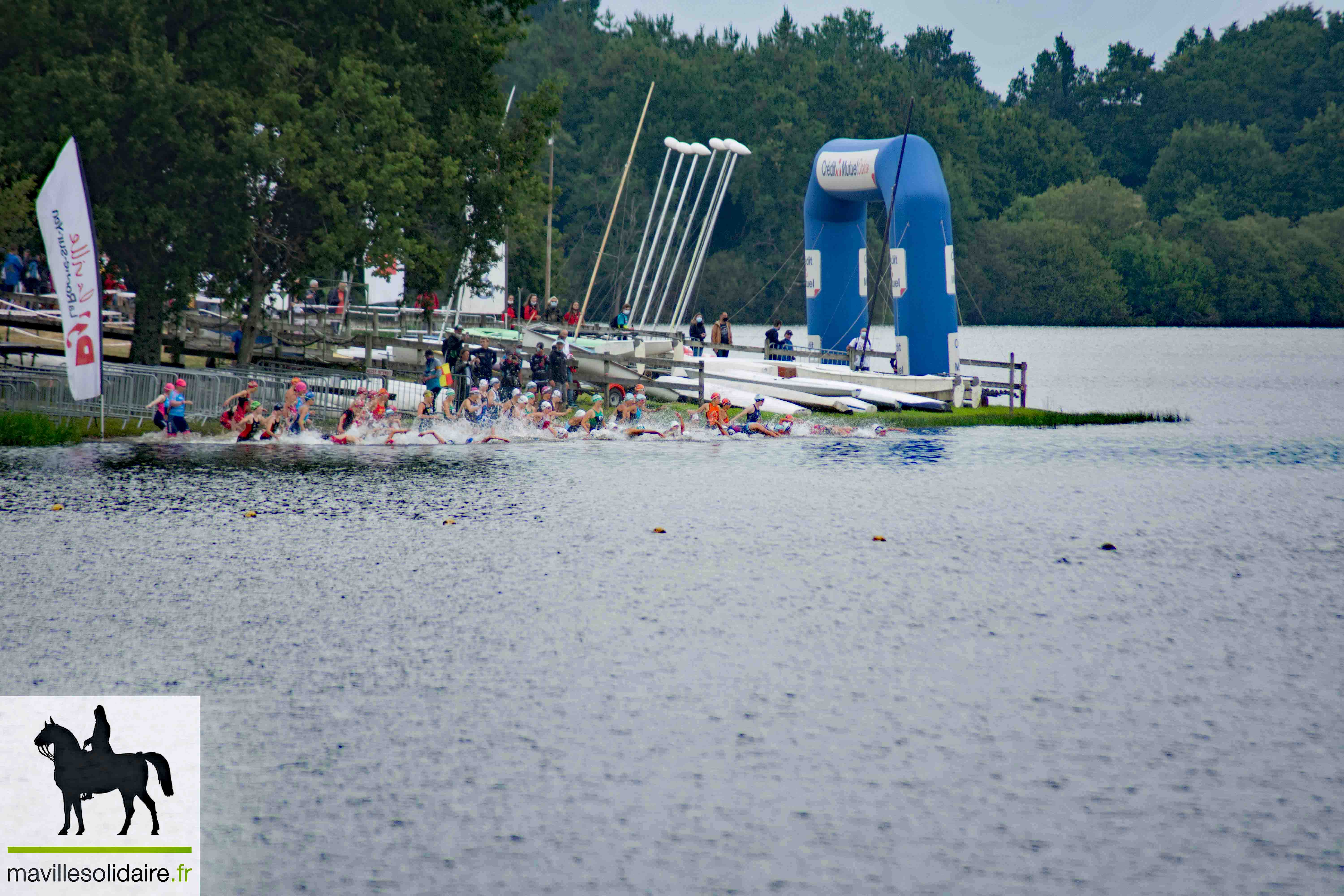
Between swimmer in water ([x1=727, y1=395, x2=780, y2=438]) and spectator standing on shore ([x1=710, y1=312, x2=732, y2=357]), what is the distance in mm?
9821

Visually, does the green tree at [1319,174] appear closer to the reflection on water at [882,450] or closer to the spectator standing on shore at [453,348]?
the reflection on water at [882,450]

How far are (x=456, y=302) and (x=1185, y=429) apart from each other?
80.3ft

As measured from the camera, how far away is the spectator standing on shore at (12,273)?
34844 mm

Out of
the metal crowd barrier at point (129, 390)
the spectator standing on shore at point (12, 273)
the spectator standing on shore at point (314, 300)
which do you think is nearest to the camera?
the metal crowd barrier at point (129, 390)

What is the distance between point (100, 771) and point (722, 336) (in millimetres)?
35425

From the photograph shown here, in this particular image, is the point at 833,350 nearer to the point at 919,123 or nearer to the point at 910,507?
the point at 910,507

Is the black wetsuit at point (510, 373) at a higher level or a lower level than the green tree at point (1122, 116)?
lower

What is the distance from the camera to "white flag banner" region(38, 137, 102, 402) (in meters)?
22.0

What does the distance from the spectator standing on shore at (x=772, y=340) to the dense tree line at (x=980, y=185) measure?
5369 cm

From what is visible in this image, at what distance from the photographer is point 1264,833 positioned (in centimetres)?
683

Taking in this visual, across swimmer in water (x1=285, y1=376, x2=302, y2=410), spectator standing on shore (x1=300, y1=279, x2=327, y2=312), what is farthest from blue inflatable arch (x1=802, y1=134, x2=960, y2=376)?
swimmer in water (x1=285, y1=376, x2=302, y2=410)

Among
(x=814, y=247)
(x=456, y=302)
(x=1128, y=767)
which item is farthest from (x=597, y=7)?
(x=1128, y=767)

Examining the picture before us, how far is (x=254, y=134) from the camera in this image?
29.1 meters

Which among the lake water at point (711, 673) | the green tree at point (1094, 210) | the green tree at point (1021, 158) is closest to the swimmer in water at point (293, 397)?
the lake water at point (711, 673)
